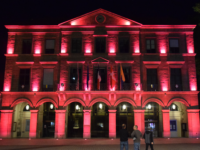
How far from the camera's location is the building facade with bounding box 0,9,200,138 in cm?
2503

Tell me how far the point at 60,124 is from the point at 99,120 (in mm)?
4376

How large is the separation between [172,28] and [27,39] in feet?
53.8

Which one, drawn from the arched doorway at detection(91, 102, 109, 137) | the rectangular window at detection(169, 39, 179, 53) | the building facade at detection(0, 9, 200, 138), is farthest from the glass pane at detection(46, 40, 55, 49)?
the rectangular window at detection(169, 39, 179, 53)

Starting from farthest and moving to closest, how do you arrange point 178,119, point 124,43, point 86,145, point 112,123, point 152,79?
point 178,119
point 124,43
point 152,79
point 112,123
point 86,145

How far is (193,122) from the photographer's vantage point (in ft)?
81.4

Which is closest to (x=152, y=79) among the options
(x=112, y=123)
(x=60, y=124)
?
(x=112, y=123)

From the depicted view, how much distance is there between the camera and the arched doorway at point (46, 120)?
26531 mm

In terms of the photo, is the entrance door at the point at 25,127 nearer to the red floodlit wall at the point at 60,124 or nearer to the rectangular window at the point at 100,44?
the red floodlit wall at the point at 60,124

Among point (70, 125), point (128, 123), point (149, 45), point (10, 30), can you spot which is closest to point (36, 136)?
point (70, 125)

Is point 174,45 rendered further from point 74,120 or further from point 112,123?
point 74,120

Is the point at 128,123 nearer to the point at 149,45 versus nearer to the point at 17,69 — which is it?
the point at 149,45

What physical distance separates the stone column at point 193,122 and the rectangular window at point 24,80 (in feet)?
57.6

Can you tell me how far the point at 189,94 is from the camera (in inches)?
1000

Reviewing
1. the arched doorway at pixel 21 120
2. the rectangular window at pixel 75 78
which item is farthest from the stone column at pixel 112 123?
the arched doorway at pixel 21 120
